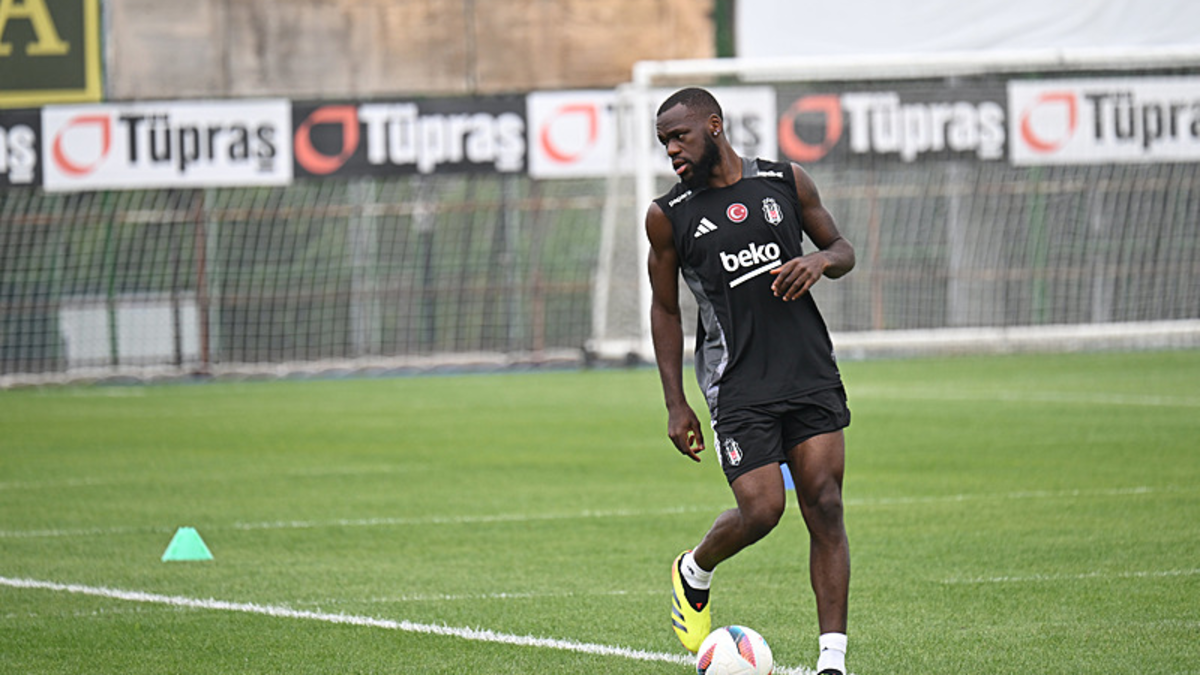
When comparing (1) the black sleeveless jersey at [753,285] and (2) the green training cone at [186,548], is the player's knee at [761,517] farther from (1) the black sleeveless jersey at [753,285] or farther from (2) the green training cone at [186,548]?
(2) the green training cone at [186,548]

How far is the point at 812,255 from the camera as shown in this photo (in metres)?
5.80

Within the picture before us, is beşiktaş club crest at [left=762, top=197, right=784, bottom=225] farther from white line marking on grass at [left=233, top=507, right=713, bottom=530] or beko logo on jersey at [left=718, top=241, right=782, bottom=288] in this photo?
white line marking on grass at [left=233, top=507, right=713, bottom=530]

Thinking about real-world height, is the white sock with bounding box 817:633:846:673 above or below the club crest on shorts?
below

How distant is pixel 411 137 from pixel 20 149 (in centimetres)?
566

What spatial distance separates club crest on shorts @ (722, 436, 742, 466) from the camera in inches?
235

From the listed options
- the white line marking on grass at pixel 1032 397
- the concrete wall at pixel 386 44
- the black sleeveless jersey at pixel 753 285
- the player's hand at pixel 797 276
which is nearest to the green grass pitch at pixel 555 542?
the white line marking on grass at pixel 1032 397

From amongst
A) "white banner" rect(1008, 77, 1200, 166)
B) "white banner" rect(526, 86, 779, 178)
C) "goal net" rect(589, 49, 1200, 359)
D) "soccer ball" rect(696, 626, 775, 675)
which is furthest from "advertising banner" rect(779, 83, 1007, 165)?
"soccer ball" rect(696, 626, 775, 675)

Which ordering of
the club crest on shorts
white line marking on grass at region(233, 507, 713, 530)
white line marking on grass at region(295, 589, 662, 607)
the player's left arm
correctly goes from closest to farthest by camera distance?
the player's left arm
the club crest on shorts
white line marking on grass at region(295, 589, 662, 607)
white line marking on grass at region(233, 507, 713, 530)

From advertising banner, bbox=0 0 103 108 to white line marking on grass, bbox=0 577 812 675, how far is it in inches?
755

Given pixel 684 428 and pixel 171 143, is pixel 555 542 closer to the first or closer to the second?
pixel 684 428

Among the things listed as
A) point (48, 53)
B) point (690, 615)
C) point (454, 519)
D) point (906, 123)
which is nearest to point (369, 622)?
point (690, 615)

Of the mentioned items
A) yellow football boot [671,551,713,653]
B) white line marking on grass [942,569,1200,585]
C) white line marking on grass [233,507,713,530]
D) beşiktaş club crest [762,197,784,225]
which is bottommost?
white line marking on grass [233,507,713,530]

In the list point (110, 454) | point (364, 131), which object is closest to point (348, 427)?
point (110, 454)

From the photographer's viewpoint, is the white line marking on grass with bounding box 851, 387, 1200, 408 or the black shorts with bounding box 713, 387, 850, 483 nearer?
the black shorts with bounding box 713, 387, 850, 483
